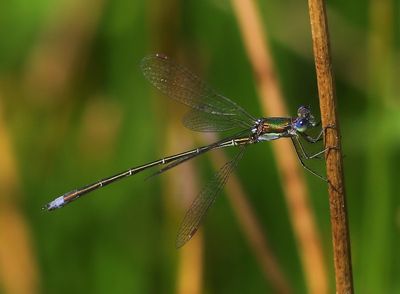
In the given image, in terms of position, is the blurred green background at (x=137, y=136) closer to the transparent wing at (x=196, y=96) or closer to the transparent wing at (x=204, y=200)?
the transparent wing at (x=196, y=96)

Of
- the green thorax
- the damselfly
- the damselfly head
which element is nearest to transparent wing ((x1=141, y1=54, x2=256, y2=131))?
the damselfly

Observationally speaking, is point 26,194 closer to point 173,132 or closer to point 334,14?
point 173,132

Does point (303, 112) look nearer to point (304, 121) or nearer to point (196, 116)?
point (304, 121)

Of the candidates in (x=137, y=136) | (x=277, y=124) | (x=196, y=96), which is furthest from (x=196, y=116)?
(x=137, y=136)

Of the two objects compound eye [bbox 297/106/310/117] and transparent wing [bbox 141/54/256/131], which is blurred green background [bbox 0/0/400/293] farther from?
compound eye [bbox 297/106/310/117]

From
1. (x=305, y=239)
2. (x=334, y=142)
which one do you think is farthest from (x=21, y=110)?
(x=334, y=142)
